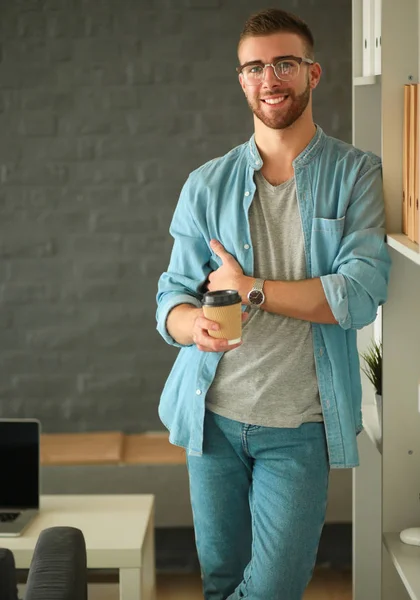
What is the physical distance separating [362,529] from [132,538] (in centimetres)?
72

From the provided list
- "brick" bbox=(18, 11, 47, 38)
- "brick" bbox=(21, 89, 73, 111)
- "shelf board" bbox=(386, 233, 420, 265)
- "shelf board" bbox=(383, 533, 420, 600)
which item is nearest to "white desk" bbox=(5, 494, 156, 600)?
"shelf board" bbox=(383, 533, 420, 600)

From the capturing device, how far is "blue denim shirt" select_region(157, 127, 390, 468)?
2158 millimetres

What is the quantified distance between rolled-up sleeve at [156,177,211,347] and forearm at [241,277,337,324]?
8.2 inches

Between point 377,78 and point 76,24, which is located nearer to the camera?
point 377,78

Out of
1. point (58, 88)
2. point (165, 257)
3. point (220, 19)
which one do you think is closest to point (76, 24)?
point (58, 88)

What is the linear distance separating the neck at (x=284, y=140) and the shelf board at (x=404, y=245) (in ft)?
0.99

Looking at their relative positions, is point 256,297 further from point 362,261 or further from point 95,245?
point 95,245

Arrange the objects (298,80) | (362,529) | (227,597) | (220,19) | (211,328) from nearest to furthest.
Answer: (211,328) → (298,80) → (227,597) → (362,529) → (220,19)

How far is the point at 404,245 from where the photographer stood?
6.58 ft

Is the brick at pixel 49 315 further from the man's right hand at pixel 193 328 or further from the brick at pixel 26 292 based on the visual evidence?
the man's right hand at pixel 193 328

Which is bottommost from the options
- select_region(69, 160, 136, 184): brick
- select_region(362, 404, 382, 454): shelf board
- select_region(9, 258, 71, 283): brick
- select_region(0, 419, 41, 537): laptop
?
select_region(0, 419, 41, 537): laptop

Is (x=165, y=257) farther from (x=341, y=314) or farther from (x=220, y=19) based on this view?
(x=341, y=314)

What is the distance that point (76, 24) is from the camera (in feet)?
13.1

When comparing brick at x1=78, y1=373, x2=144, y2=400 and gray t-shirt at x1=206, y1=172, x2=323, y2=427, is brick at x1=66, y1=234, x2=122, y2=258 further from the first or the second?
gray t-shirt at x1=206, y1=172, x2=323, y2=427
